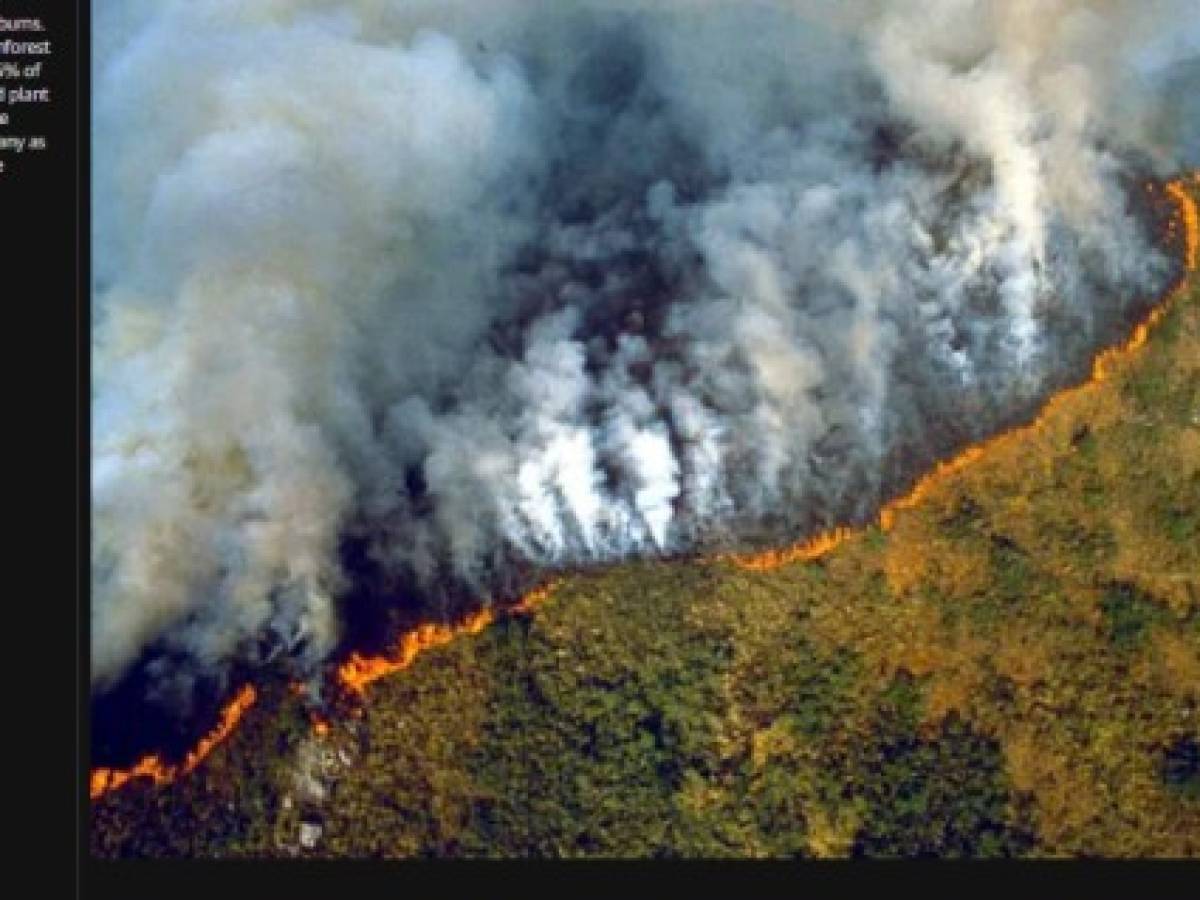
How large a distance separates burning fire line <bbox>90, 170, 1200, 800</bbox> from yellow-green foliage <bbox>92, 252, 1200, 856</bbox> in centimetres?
26

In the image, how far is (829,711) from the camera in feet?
85.3

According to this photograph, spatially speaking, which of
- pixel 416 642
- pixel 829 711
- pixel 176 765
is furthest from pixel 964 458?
pixel 176 765

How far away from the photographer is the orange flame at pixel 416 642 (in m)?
27.1

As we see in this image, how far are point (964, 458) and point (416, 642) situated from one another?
37.4 feet

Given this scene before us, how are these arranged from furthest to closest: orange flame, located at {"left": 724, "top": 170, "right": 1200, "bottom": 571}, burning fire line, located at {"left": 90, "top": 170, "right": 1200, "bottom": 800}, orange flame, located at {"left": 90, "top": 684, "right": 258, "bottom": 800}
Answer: orange flame, located at {"left": 724, "top": 170, "right": 1200, "bottom": 571} → burning fire line, located at {"left": 90, "top": 170, "right": 1200, "bottom": 800} → orange flame, located at {"left": 90, "top": 684, "right": 258, "bottom": 800}

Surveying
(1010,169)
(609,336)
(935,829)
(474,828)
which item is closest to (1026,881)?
(935,829)

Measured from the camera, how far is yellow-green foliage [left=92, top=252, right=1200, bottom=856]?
25031 millimetres

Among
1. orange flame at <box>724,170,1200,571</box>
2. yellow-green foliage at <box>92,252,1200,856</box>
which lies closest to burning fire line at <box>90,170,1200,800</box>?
orange flame at <box>724,170,1200,571</box>

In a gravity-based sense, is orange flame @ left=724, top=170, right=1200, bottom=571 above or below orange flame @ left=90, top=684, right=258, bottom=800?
above

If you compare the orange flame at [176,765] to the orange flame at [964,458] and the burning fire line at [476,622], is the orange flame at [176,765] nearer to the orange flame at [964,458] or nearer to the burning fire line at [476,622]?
the burning fire line at [476,622]

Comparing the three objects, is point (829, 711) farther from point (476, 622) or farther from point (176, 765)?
point (176, 765)

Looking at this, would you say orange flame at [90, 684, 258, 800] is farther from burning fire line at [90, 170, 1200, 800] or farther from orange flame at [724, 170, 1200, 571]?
orange flame at [724, 170, 1200, 571]

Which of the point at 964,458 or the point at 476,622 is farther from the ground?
the point at 964,458

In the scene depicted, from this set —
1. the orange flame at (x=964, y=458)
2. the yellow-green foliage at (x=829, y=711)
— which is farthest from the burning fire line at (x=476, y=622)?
the yellow-green foliage at (x=829, y=711)
